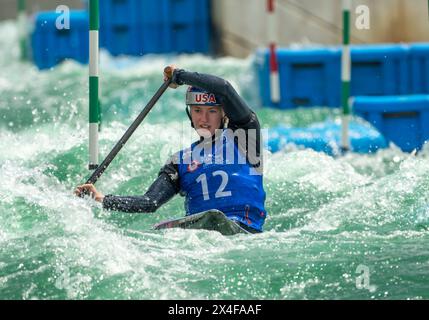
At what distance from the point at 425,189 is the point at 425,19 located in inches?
179

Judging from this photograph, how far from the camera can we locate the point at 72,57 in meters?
11.6

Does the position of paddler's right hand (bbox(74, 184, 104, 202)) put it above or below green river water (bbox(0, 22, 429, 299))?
above

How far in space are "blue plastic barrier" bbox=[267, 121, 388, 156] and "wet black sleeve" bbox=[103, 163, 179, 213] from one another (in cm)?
258

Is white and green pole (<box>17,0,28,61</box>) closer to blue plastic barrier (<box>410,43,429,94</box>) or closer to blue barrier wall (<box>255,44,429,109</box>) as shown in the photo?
blue barrier wall (<box>255,44,429,109</box>)

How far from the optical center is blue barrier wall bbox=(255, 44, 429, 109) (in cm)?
968

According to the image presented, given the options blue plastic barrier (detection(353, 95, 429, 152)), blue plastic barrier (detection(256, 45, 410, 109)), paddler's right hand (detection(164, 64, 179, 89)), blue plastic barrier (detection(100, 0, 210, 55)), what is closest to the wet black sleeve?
paddler's right hand (detection(164, 64, 179, 89))

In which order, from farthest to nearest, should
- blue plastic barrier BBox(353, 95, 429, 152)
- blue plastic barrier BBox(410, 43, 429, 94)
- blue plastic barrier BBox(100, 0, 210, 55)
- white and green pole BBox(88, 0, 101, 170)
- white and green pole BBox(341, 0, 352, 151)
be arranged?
blue plastic barrier BBox(100, 0, 210, 55)
blue plastic barrier BBox(410, 43, 429, 94)
blue plastic barrier BBox(353, 95, 429, 152)
white and green pole BBox(341, 0, 352, 151)
white and green pole BBox(88, 0, 101, 170)

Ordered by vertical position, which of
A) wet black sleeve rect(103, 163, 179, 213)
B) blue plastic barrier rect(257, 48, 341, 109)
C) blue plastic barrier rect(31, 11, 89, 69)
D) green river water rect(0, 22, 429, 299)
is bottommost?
green river water rect(0, 22, 429, 299)

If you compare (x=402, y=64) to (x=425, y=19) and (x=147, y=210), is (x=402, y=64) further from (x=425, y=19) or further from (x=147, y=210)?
(x=147, y=210)

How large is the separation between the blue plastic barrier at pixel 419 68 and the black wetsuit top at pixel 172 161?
13.2 feet

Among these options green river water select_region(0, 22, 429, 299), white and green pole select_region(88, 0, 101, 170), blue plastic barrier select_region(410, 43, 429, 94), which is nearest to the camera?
green river water select_region(0, 22, 429, 299)

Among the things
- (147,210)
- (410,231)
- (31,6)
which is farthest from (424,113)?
(31,6)

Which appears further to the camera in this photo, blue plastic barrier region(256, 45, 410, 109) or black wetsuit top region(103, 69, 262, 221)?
blue plastic barrier region(256, 45, 410, 109)

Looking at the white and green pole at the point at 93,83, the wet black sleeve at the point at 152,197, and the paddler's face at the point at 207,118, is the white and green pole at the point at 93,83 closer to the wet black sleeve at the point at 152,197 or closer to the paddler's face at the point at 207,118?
the wet black sleeve at the point at 152,197
